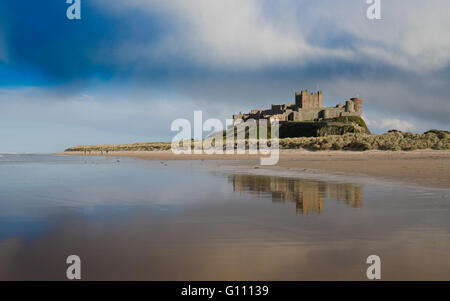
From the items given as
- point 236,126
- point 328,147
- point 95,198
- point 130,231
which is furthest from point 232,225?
point 236,126

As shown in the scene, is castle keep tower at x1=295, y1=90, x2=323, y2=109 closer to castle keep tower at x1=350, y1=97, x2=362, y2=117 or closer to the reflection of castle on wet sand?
castle keep tower at x1=350, y1=97, x2=362, y2=117

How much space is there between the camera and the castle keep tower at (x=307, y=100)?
116750 millimetres

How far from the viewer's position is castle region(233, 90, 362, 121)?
108125mm

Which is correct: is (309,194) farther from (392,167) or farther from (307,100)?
(307,100)

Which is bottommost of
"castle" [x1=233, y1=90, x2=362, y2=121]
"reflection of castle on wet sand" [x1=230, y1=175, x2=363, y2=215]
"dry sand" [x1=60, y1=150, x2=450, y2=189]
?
"reflection of castle on wet sand" [x1=230, y1=175, x2=363, y2=215]

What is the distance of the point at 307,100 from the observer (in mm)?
117438

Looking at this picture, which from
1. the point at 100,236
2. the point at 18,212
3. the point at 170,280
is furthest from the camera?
the point at 18,212

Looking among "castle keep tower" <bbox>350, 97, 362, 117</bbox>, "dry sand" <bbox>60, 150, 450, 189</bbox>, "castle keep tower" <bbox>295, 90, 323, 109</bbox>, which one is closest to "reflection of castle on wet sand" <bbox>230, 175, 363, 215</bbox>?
"dry sand" <bbox>60, 150, 450, 189</bbox>

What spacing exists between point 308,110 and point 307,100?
7763 millimetres

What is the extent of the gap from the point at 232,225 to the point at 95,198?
14.2ft

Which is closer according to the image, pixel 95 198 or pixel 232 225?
pixel 232 225

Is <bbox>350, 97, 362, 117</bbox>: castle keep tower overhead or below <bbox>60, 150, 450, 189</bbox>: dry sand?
overhead

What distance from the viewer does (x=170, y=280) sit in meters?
2.97
